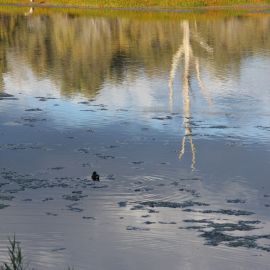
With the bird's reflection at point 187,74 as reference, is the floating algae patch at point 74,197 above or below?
above

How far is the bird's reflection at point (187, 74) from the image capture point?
24.8m

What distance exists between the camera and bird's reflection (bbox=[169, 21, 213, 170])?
81.3 ft

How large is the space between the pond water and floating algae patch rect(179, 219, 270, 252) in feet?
0.08

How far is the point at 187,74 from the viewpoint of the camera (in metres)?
38.2

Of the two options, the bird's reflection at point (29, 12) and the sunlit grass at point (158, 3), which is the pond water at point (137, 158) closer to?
the bird's reflection at point (29, 12)

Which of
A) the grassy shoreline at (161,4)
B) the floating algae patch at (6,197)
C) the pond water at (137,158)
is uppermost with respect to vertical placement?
the floating algae patch at (6,197)

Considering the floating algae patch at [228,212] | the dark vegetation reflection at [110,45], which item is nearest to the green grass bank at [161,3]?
the dark vegetation reflection at [110,45]

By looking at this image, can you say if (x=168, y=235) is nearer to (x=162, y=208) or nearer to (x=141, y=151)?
(x=162, y=208)

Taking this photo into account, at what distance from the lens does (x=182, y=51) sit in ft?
154

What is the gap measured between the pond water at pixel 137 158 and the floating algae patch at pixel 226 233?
23 millimetres

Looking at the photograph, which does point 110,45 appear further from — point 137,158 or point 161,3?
point 161,3

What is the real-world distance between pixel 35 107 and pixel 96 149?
720 cm

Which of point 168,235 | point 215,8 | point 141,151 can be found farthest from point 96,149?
point 215,8

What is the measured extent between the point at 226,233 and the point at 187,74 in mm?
22367
